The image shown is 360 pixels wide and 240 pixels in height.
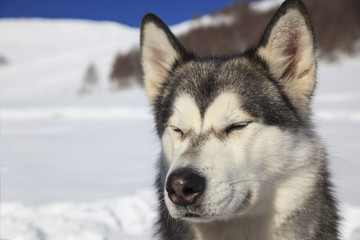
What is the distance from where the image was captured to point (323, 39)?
2948 centimetres

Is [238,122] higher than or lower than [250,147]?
higher

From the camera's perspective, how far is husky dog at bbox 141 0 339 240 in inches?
75.9

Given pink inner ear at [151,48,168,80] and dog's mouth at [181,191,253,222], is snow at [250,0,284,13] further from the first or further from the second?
dog's mouth at [181,191,253,222]

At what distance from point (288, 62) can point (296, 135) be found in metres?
0.59

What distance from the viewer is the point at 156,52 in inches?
113

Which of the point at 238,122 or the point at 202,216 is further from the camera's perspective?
the point at 238,122

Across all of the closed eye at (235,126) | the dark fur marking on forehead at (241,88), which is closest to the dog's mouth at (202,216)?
the closed eye at (235,126)

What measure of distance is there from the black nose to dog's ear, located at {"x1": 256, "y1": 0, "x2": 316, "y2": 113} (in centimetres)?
107

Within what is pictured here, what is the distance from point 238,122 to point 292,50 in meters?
0.78

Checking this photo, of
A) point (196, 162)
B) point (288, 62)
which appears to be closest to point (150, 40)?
point (288, 62)

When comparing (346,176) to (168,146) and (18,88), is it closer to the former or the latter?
(168,146)

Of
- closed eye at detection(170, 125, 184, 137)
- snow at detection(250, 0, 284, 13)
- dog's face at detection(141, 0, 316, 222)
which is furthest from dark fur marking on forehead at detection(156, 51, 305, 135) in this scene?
snow at detection(250, 0, 284, 13)

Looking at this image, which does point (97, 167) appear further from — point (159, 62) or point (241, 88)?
point (241, 88)

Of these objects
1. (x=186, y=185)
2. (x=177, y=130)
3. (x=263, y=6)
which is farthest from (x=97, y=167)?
(x=263, y=6)
